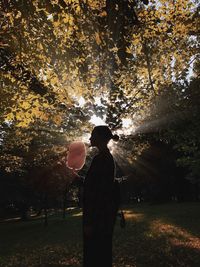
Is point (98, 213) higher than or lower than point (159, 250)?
higher

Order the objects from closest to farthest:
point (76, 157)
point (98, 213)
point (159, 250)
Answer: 1. point (98, 213)
2. point (76, 157)
3. point (159, 250)

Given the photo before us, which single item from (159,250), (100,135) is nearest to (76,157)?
(100,135)

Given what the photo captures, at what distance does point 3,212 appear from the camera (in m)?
56.2

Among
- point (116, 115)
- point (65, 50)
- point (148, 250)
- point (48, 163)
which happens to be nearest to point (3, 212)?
point (48, 163)

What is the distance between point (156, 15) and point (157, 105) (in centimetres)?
1077

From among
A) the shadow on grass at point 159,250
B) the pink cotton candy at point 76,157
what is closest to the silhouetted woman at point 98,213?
the pink cotton candy at point 76,157

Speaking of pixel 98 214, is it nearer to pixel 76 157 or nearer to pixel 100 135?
pixel 76 157

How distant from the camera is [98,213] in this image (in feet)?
14.8

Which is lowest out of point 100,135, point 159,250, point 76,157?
point 159,250

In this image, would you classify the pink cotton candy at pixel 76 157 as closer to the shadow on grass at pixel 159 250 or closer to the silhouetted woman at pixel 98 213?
the silhouetted woman at pixel 98 213

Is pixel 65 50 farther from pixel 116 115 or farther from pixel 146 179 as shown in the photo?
pixel 146 179

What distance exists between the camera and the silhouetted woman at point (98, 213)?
14.7 ft

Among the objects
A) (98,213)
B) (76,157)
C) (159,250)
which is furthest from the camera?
(159,250)

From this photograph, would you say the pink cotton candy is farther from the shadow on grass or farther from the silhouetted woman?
the shadow on grass
